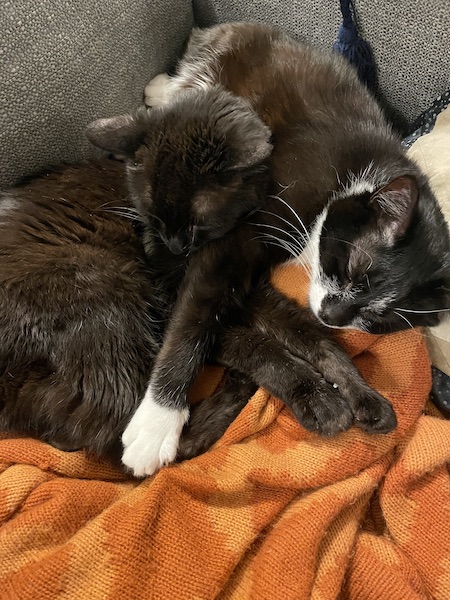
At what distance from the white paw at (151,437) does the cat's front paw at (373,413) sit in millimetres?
403

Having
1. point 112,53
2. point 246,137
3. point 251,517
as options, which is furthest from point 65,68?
point 251,517

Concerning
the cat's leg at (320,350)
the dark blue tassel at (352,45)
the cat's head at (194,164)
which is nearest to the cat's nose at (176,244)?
the cat's head at (194,164)

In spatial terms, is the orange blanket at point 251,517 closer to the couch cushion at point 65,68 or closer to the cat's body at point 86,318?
the cat's body at point 86,318

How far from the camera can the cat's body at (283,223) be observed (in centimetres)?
117

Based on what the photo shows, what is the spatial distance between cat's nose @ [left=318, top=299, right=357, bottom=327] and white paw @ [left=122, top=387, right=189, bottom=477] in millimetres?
406

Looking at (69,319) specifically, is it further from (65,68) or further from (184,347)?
(65,68)

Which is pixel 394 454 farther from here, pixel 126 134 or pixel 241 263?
pixel 126 134

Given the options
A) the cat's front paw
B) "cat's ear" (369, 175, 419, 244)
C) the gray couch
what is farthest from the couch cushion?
the cat's front paw

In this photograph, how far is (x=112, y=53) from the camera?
56.0 inches

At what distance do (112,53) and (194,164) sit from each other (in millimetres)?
438

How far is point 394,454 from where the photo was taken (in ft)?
3.90

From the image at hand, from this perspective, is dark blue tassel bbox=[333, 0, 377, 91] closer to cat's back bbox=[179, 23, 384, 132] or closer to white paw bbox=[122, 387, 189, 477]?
cat's back bbox=[179, 23, 384, 132]

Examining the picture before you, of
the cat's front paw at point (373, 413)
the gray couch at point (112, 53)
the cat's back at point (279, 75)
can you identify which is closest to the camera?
the cat's front paw at point (373, 413)

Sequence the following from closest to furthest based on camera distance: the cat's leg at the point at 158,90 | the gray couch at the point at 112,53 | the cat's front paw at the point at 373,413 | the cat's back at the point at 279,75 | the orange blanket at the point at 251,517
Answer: the orange blanket at the point at 251,517 < the cat's front paw at the point at 373,413 < the gray couch at the point at 112,53 < the cat's back at the point at 279,75 < the cat's leg at the point at 158,90
